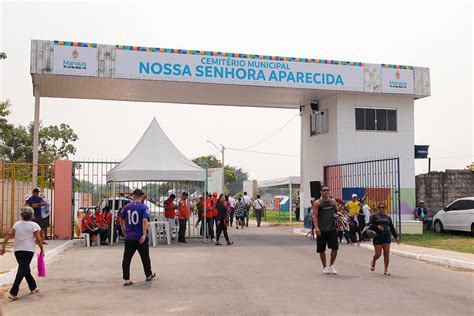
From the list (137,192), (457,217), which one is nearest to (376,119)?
(457,217)

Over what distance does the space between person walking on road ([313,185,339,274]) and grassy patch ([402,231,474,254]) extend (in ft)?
20.0

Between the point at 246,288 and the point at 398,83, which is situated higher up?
the point at 398,83

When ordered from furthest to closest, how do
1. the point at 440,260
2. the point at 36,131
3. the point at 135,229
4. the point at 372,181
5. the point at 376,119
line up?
the point at 376,119 < the point at 36,131 < the point at 372,181 < the point at 440,260 < the point at 135,229

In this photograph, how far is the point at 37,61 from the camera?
63.8ft

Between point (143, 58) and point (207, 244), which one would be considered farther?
point (143, 58)

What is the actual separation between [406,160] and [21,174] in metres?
16.1

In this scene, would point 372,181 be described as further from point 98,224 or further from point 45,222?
point 45,222

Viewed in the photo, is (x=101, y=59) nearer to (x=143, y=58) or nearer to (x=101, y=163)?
(x=143, y=58)

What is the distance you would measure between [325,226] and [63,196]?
36.1 feet

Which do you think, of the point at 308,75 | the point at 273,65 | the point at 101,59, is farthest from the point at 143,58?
the point at 308,75

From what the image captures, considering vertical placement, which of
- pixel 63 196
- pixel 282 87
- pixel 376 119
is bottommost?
pixel 63 196

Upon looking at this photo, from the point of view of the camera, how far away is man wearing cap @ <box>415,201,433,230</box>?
23.7 m

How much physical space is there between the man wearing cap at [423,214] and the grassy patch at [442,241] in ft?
3.97

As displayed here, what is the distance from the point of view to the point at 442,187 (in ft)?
82.1
